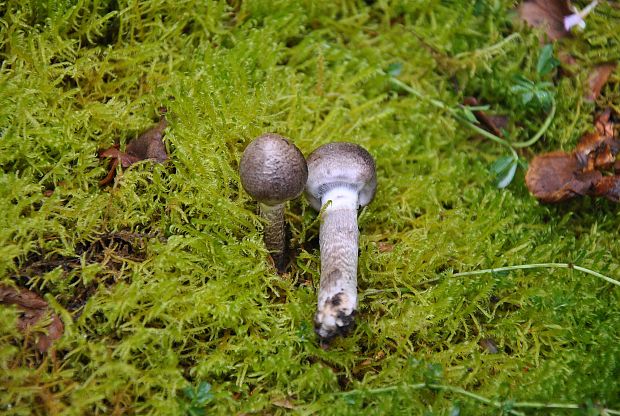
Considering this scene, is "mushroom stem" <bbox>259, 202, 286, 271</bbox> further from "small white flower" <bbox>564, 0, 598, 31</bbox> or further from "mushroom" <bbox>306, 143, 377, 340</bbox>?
"small white flower" <bbox>564, 0, 598, 31</bbox>

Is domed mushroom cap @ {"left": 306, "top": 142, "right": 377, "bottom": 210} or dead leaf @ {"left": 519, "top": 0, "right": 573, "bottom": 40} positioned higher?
dead leaf @ {"left": 519, "top": 0, "right": 573, "bottom": 40}

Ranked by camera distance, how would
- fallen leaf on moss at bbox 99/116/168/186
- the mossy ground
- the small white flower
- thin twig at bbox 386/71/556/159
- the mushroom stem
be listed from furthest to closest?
the small white flower
thin twig at bbox 386/71/556/159
fallen leaf on moss at bbox 99/116/168/186
the mushroom stem
the mossy ground

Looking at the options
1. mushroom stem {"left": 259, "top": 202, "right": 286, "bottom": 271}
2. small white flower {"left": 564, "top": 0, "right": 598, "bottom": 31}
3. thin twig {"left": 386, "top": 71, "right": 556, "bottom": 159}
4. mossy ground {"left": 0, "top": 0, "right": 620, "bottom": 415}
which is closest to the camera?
mossy ground {"left": 0, "top": 0, "right": 620, "bottom": 415}

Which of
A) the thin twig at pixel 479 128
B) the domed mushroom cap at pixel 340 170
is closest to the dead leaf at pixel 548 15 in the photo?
the thin twig at pixel 479 128

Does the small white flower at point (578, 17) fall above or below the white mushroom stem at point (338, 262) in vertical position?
above

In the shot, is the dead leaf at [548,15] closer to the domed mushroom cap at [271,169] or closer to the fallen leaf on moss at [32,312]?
the domed mushroom cap at [271,169]

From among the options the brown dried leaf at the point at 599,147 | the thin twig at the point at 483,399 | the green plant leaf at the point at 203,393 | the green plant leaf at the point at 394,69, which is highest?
the green plant leaf at the point at 394,69

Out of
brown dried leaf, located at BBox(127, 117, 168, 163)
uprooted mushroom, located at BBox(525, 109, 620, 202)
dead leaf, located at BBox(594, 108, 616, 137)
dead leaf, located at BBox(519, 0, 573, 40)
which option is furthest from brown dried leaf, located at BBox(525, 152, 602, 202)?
brown dried leaf, located at BBox(127, 117, 168, 163)

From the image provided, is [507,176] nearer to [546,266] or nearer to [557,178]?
[557,178]

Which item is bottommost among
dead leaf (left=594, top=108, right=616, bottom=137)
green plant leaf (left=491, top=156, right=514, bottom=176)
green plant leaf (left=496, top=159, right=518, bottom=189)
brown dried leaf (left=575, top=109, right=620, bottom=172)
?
green plant leaf (left=496, top=159, right=518, bottom=189)
